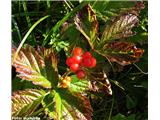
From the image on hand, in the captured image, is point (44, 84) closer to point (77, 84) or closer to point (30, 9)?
point (77, 84)

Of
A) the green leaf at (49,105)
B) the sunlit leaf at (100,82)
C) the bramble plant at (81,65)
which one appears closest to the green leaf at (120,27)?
the bramble plant at (81,65)

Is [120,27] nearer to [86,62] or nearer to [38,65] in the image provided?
[86,62]

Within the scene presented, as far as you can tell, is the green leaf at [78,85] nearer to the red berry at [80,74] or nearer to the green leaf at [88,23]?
the red berry at [80,74]

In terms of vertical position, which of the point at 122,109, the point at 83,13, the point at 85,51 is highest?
the point at 83,13

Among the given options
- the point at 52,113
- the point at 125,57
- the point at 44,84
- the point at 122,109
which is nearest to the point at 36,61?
the point at 44,84

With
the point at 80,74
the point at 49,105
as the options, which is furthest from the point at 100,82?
the point at 49,105
